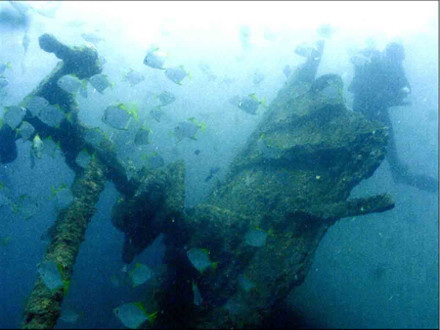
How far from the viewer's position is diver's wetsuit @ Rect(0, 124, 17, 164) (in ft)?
21.2

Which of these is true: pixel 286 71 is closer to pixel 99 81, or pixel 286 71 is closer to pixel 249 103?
pixel 249 103

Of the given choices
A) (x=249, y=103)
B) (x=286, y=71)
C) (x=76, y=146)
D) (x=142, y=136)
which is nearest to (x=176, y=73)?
(x=142, y=136)

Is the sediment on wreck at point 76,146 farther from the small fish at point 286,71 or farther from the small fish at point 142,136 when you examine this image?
the small fish at point 286,71

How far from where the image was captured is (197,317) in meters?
4.62

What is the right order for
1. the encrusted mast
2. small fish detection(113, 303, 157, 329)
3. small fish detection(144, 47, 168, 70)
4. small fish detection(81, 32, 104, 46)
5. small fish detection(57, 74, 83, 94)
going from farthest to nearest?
small fish detection(81, 32, 104, 46) < small fish detection(144, 47, 168, 70) < small fish detection(57, 74, 83, 94) < the encrusted mast < small fish detection(113, 303, 157, 329)

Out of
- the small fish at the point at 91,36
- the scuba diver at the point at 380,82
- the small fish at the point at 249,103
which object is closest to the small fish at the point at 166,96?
the small fish at the point at 249,103

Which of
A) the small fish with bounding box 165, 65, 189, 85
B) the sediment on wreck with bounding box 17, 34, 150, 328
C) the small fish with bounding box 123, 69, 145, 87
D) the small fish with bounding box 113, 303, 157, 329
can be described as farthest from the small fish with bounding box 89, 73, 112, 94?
the small fish with bounding box 113, 303, 157, 329

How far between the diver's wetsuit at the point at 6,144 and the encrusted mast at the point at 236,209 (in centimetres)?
54

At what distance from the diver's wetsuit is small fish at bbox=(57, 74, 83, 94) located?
1697 millimetres

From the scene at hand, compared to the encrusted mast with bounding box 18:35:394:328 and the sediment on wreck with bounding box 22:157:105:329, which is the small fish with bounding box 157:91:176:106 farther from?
the sediment on wreck with bounding box 22:157:105:329

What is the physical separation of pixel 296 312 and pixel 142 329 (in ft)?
20.6

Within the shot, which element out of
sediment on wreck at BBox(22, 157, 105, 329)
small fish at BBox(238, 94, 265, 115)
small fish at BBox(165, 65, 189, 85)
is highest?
small fish at BBox(165, 65, 189, 85)

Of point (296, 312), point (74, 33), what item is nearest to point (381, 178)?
point (296, 312)

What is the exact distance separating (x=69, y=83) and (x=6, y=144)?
2.17m
